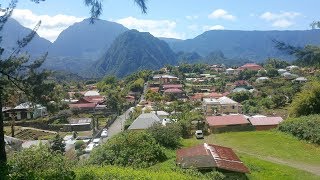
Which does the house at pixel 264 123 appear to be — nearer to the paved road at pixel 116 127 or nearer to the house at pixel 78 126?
the paved road at pixel 116 127

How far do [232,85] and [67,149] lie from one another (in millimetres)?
48247

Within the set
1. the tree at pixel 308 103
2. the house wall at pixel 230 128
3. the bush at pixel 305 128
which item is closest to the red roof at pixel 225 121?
the house wall at pixel 230 128

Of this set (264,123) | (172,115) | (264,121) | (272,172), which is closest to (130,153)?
(272,172)

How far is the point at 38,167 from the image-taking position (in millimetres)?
10445

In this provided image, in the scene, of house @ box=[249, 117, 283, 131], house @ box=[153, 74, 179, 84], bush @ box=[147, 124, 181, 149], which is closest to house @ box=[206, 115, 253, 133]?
house @ box=[249, 117, 283, 131]

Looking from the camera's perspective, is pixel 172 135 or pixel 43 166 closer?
pixel 43 166

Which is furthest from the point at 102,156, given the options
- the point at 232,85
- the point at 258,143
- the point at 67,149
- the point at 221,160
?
the point at 232,85

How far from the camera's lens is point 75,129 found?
41469 millimetres

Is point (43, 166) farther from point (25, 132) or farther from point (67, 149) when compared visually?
point (25, 132)

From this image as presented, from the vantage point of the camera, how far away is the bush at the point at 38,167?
8.66 meters

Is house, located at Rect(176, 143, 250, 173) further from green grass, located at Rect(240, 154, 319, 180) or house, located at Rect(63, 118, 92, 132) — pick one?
house, located at Rect(63, 118, 92, 132)

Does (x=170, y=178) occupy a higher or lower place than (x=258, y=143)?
higher

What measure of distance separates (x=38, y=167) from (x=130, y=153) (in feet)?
22.9

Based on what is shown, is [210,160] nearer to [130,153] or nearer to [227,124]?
[130,153]
